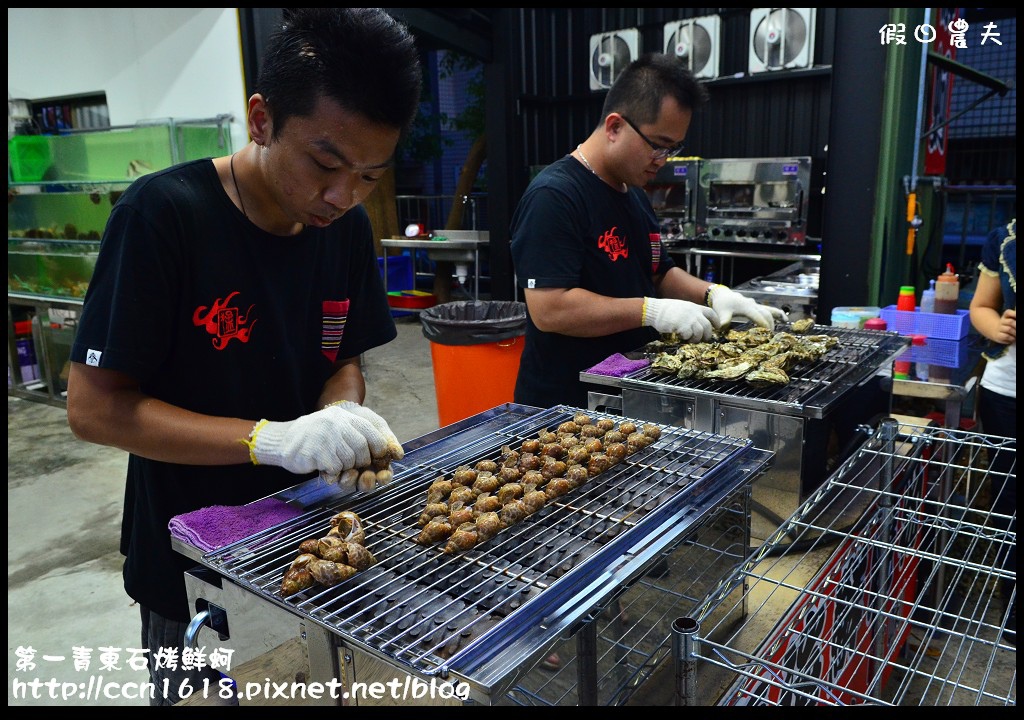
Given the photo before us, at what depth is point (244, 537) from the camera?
1396mm

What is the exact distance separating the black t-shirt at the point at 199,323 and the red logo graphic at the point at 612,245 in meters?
1.13

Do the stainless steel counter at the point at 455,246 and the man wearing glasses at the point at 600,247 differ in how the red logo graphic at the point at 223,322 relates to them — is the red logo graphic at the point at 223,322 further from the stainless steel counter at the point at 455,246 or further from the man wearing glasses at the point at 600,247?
the stainless steel counter at the point at 455,246

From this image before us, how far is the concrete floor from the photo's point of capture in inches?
122

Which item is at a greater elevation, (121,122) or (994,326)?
(121,122)

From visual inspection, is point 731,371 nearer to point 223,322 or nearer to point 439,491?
point 439,491

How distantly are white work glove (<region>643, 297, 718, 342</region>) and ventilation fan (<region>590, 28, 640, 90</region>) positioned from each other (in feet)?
18.2

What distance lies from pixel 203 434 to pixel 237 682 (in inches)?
19.2

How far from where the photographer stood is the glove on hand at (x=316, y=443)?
1485 mm

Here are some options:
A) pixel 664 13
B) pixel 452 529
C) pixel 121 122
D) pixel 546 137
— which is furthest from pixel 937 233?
pixel 121 122

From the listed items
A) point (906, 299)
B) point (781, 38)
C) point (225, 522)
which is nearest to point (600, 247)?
point (225, 522)

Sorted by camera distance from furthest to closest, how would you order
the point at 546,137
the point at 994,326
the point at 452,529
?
the point at 546,137, the point at 994,326, the point at 452,529

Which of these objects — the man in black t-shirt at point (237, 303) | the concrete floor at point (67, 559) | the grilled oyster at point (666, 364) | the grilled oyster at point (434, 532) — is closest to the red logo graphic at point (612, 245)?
the grilled oyster at point (666, 364)

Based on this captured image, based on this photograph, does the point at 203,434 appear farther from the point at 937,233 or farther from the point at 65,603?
the point at 937,233

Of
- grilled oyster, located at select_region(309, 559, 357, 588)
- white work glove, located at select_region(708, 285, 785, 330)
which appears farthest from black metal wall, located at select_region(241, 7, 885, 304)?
grilled oyster, located at select_region(309, 559, 357, 588)
